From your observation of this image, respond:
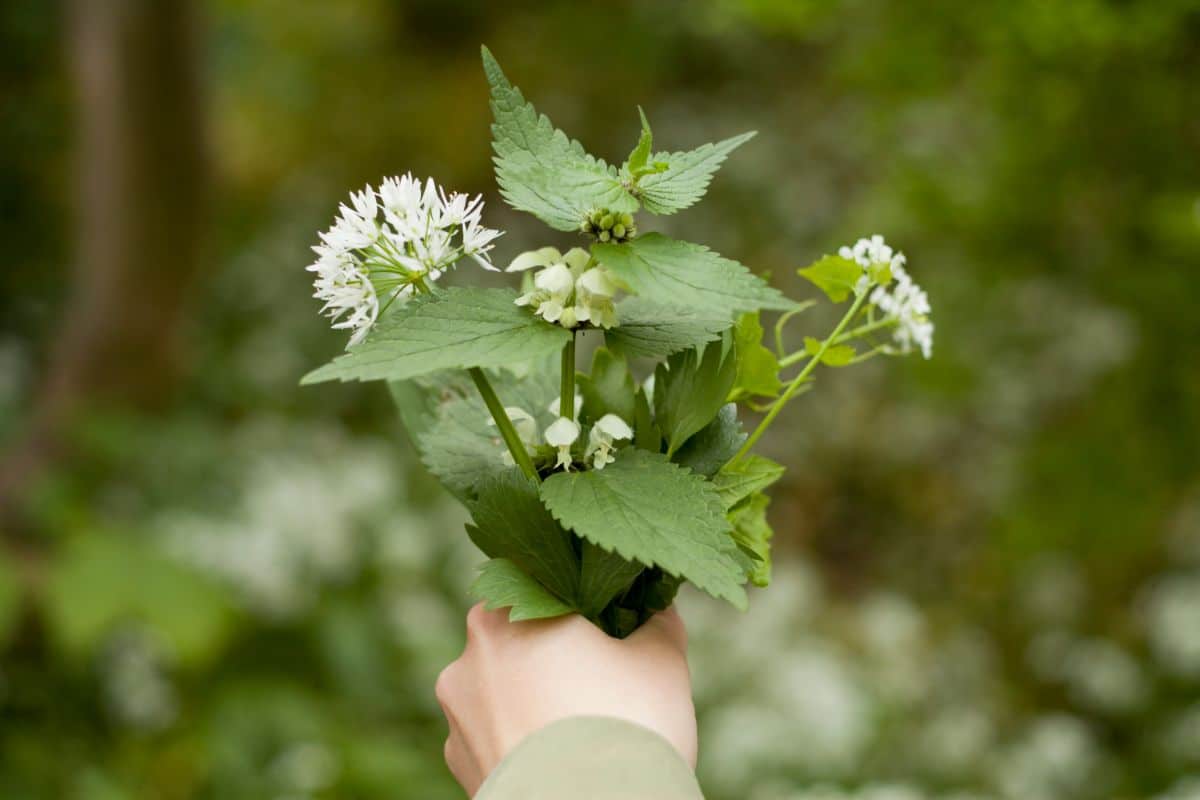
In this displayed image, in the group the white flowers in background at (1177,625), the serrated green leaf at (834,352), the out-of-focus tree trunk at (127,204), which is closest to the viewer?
the serrated green leaf at (834,352)

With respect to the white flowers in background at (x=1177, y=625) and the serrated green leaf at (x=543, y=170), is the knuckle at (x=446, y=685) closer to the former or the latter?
the serrated green leaf at (x=543, y=170)

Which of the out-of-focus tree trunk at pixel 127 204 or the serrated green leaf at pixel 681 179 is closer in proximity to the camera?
the serrated green leaf at pixel 681 179

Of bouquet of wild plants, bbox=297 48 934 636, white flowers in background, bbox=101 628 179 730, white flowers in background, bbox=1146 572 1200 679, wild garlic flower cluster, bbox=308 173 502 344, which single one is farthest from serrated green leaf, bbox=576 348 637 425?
white flowers in background, bbox=1146 572 1200 679

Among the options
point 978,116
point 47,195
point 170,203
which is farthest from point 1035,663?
point 47,195

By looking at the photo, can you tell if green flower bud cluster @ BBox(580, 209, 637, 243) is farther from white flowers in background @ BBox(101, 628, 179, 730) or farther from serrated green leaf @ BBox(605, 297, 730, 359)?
white flowers in background @ BBox(101, 628, 179, 730)

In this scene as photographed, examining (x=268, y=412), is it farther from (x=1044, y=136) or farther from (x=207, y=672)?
(x=1044, y=136)

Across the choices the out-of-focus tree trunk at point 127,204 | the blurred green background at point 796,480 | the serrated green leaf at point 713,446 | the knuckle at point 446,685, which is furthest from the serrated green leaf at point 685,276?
the out-of-focus tree trunk at point 127,204
